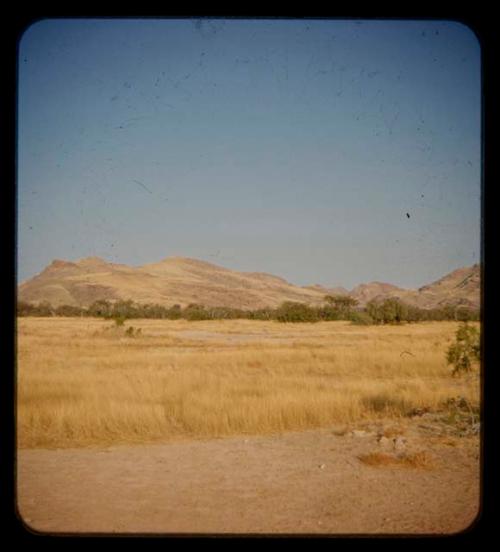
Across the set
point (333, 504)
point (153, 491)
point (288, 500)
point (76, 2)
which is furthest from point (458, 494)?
point (76, 2)

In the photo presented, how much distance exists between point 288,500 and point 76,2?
3.85 meters

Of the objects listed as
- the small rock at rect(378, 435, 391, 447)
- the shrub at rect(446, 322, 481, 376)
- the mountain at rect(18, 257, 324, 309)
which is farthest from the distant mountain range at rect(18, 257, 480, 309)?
the small rock at rect(378, 435, 391, 447)

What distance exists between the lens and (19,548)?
270 cm

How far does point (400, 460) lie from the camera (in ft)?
16.9

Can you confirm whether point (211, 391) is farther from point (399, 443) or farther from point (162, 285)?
point (162, 285)

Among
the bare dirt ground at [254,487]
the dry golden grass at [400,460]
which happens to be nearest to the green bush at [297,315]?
the bare dirt ground at [254,487]

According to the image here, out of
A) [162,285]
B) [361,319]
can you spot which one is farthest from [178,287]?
[361,319]

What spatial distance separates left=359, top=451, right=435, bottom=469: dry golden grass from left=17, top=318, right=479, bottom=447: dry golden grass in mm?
1567

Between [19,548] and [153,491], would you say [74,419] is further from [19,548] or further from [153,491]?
[19,548]

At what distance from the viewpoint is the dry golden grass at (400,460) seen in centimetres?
502

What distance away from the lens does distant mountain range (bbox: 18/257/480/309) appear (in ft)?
228

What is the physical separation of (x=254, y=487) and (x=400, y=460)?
1.68m

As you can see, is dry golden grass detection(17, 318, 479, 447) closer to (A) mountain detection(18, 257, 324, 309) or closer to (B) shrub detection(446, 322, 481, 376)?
(B) shrub detection(446, 322, 481, 376)

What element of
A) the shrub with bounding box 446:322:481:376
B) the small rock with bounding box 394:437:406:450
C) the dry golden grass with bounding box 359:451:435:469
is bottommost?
the dry golden grass with bounding box 359:451:435:469
